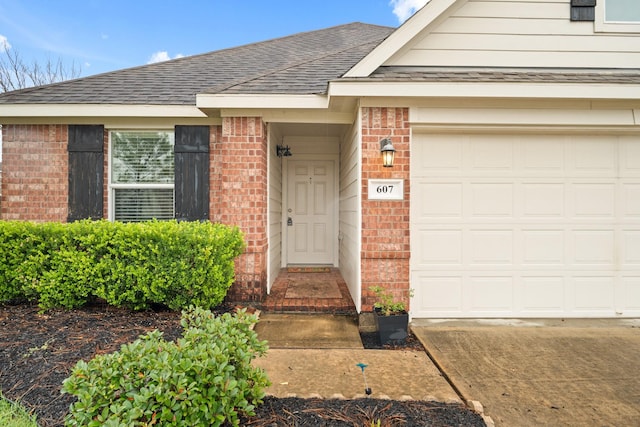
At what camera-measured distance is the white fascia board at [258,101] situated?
403 cm

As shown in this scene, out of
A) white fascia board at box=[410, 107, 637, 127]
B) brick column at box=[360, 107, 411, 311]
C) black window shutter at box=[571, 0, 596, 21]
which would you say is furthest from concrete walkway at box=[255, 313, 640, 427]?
black window shutter at box=[571, 0, 596, 21]

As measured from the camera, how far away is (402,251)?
3785 mm

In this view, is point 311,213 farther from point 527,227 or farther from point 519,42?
point 519,42

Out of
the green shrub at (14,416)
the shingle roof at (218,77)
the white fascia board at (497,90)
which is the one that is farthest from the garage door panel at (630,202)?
the green shrub at (14,416)

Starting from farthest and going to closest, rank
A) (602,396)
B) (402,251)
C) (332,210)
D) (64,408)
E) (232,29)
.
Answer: (232,29), (332,210), (402,251), (602,396), (64,408)

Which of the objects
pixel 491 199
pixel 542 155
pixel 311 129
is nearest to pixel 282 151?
pixel 311 129

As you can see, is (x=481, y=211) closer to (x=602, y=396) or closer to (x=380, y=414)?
(x=602, y=396)

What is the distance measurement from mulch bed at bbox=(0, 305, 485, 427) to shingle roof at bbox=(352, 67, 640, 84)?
2.85 metres

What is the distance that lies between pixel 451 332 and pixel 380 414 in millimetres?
1854

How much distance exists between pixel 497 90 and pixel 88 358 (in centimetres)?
464

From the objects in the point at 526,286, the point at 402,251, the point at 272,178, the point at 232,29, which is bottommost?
the point at 526,286

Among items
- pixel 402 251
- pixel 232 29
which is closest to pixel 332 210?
pixel 402 251

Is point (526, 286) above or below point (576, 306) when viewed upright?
above

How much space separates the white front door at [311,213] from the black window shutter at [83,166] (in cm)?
318
